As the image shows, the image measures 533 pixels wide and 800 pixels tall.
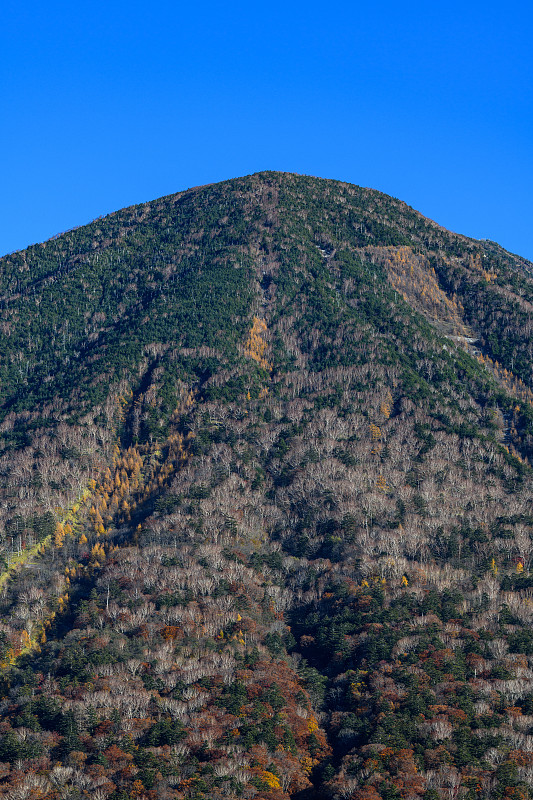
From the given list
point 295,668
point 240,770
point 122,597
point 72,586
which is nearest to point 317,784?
point 240,770

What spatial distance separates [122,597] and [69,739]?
4845 centimetres

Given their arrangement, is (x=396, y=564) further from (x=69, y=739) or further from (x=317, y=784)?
(x=69, y=739)

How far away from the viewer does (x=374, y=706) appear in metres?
137

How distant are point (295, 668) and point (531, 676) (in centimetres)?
4299

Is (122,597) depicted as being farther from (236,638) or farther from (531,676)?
(531,676)

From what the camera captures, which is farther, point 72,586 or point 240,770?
point 72,586

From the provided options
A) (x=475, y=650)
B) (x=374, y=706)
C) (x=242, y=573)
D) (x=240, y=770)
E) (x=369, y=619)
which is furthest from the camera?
Answer: (x=242, y=573)

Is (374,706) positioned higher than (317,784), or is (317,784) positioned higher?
(374,706)

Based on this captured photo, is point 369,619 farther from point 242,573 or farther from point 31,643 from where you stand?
point 31,643

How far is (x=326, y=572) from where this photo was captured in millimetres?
186875

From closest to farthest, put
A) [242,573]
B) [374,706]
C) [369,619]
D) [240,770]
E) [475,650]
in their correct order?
1. [240,770]
2. [374,706]
3. [475,650]
4. [369,619]
5. [242,573]

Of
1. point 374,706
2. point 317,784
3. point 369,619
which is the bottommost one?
point 317,784

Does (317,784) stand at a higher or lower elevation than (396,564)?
lower

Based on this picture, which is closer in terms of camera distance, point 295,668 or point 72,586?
point 295,668
